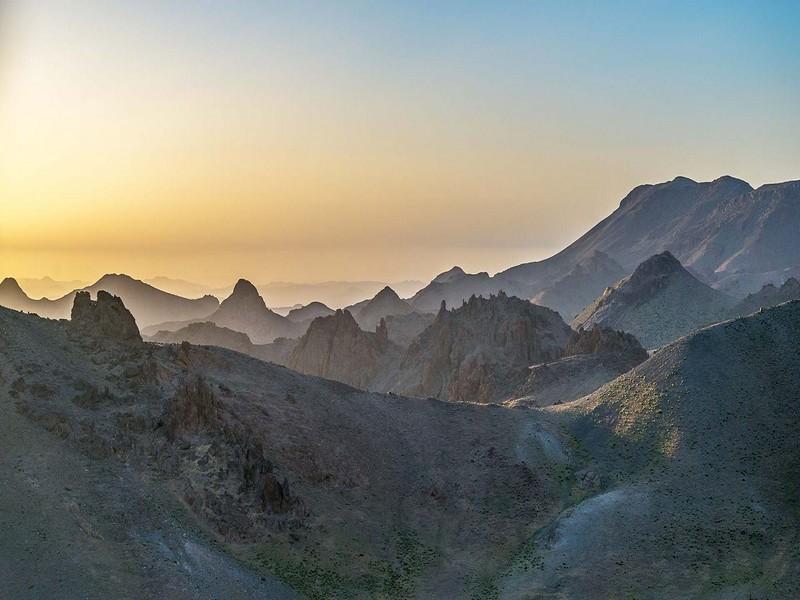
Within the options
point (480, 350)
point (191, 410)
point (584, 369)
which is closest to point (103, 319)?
point (191, 410)

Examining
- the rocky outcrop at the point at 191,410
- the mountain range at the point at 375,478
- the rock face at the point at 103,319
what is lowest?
the mountain range at the point at 375,478

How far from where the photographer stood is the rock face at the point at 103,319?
74875 mm

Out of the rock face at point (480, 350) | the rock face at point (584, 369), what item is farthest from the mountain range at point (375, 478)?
the rock face at point (480, 350)

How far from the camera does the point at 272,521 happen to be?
2434 inches

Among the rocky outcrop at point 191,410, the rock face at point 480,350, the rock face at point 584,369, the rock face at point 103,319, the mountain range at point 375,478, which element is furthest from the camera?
the rock face at point 480,350

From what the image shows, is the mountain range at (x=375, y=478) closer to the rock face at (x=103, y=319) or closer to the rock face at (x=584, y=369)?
the rock face at (x=103, y=319)

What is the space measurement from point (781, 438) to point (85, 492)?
6432cm

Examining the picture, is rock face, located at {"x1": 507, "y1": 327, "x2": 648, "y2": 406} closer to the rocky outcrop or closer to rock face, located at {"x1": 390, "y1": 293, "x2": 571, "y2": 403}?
rock face, located at {"x1": 390, "y1": 293, "x2": 571, "y2": 403}

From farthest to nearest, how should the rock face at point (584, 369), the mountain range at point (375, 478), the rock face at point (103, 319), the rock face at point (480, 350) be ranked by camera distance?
the rock face at point (480, 350) → the rock face at point (584, 369) → the rock face at point (103, 319) → the mountain range at point (375, 478)

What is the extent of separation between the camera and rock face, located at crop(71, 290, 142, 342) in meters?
74.9

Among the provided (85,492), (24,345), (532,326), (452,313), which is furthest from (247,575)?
(452,313)

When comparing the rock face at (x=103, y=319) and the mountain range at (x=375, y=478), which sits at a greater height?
the rock face at (x=103, y=319)

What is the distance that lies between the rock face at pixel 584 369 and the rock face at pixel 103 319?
5993 cm

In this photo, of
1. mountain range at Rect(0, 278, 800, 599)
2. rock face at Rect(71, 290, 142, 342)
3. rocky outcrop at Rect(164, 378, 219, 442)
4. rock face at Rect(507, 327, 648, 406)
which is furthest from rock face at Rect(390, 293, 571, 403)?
rock face at Rect(71, 290, 142, 342)
